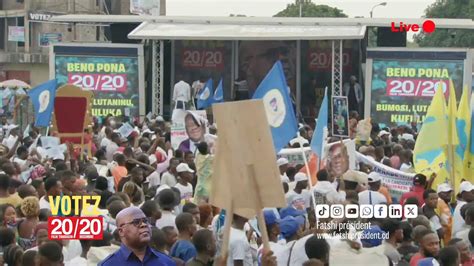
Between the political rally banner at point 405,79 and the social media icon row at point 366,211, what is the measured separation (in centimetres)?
1776

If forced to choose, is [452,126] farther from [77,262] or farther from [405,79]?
[405,79]

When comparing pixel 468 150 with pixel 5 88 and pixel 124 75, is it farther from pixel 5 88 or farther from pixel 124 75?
pixel 5 88

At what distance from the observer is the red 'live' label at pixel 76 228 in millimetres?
8844

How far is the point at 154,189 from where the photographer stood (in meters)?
12.8

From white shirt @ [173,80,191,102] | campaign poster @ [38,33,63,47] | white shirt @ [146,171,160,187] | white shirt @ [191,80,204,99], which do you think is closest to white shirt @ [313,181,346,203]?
white shirt @ [146,171,160,187]

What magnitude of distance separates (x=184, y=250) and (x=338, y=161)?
488 cm

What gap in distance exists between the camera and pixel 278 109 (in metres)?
12.3

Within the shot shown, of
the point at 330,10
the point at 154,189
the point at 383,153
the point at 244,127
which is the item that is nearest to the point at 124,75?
the point at 383,153

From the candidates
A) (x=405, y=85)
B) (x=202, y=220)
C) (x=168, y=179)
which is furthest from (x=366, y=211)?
(x=405, y=85)

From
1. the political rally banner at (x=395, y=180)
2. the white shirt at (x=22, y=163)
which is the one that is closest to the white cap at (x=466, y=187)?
the political rally banner at (x=395, y=180)

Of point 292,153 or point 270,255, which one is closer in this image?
point 270,255

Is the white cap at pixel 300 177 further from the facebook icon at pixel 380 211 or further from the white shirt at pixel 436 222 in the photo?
the facebook icon at pixel 380 211

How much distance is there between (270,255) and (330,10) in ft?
293

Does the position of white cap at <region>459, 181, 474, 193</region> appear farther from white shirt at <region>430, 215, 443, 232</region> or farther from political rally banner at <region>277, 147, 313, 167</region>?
political rally banner at <region>277, 147, 313, 167</region>
